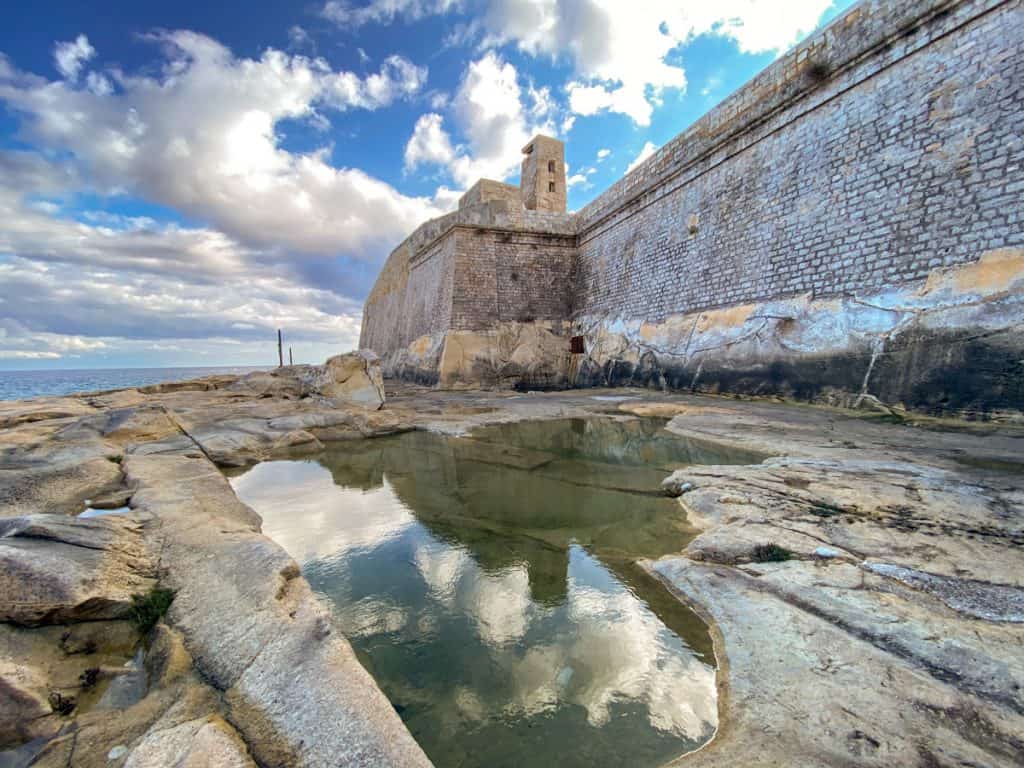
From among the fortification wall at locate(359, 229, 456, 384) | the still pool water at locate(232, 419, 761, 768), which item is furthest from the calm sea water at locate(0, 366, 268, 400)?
the still pool water at locate(232, 419, 761, 768)

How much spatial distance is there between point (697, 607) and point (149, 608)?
8.33ft

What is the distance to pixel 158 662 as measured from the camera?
1708 millimetres

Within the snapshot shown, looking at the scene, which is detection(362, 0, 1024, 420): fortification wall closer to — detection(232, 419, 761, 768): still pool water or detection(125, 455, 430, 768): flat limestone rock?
detection(232, 419, 761, 768): still pool water

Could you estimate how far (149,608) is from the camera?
6.52ft

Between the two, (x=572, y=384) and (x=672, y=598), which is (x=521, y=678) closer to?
(x=672, y=598)

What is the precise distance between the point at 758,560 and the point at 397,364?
1836cm

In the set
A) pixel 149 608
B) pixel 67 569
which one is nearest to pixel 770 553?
pixel 149 608

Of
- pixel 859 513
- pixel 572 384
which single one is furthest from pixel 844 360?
pixel 572 384

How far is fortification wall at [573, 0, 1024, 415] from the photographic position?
18.7ft

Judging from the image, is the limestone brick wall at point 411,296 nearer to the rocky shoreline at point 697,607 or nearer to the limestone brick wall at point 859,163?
the limestone brick wall at point 859,163

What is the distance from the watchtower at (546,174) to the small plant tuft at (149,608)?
68.3 feet

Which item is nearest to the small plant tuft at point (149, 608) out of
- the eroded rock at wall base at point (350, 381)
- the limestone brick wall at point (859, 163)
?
the eroded rock at wall base at point (350, 381)

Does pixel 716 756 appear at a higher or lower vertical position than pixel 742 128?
lower

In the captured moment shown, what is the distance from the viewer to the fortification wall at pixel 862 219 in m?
5.71
